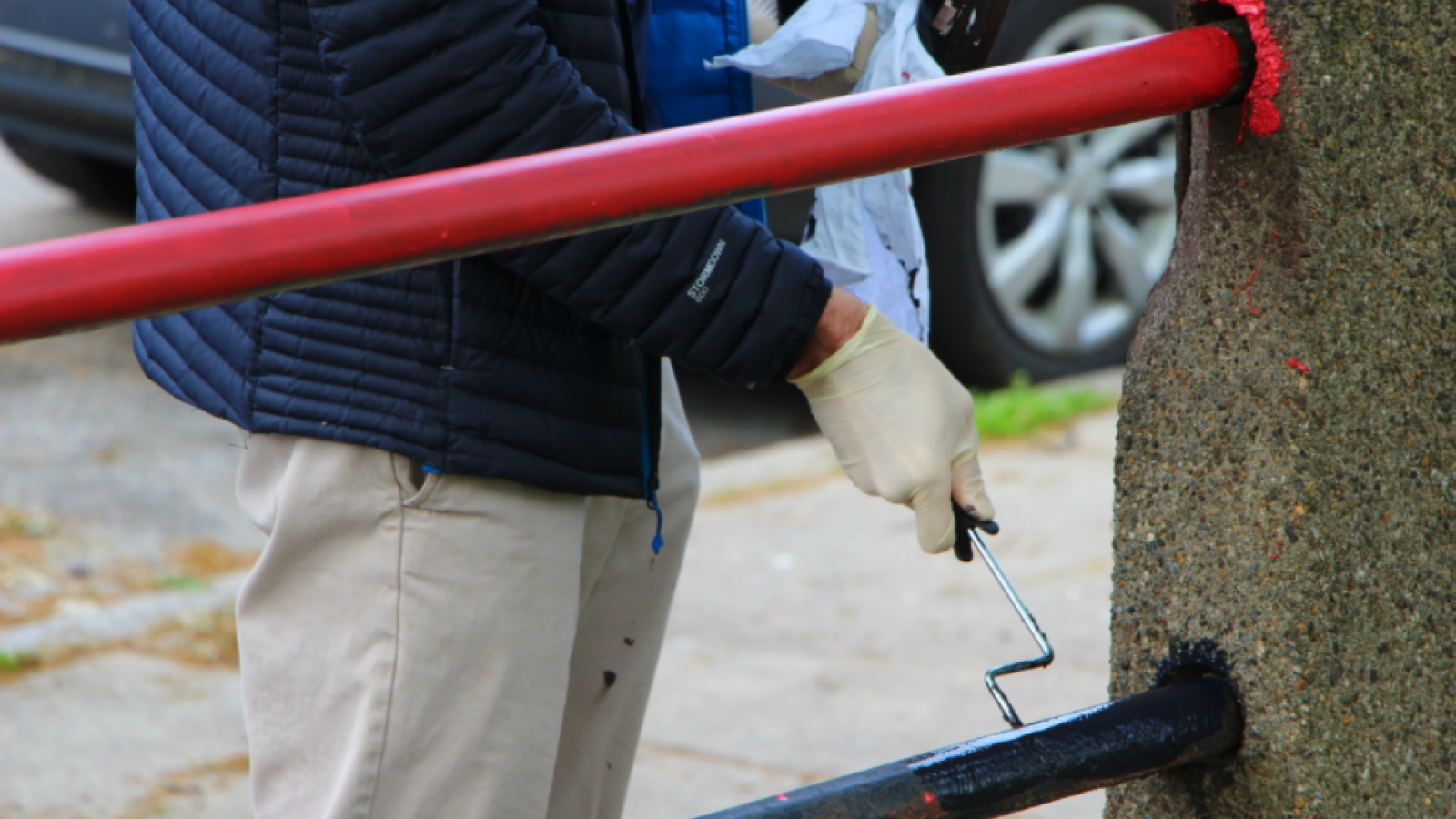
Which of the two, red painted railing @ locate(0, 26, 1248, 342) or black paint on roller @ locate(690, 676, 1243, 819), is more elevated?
red painted railing @ locate(0, 26, 1248, 342)

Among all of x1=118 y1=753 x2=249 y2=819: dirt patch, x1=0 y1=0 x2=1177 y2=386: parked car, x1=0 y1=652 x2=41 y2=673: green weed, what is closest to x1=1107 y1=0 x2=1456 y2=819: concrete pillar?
x1=118 y1=753 x2=249 y2=819: dirt patch

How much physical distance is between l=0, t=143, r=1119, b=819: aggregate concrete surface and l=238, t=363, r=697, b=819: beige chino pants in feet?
4.70

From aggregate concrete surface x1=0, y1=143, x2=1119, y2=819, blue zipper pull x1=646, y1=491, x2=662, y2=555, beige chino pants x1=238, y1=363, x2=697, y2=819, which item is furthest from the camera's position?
aggregate concrete surface x1=0, y1=143, x2=1119, y2=819

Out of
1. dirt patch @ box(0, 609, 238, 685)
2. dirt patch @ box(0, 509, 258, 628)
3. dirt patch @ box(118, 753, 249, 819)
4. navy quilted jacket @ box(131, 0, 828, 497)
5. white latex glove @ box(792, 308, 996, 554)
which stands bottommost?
dirt patch @ box(0, 509, 258, 628)

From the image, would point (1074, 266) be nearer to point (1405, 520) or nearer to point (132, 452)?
point (132, 452)

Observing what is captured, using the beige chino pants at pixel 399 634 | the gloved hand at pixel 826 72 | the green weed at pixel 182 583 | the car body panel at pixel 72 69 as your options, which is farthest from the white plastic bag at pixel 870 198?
the car body panel at pixel 72 69

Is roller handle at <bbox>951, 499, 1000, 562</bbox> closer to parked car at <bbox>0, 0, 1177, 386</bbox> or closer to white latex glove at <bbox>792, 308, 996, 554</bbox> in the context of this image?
white latex glove at <bbox>792, 308, 996, 554</bbox>

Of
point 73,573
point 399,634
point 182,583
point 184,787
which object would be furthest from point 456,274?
point 73,573

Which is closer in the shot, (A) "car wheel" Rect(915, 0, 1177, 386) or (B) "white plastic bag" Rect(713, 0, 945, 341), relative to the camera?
(B) "white plastic bag" Rect(713, 0, 945, 341)

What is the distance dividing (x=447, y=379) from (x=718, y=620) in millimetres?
2334

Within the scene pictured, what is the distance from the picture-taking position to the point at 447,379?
1.37m

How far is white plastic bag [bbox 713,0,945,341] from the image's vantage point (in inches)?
66.4

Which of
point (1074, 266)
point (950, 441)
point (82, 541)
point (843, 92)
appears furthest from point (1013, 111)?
point (1074, 266)

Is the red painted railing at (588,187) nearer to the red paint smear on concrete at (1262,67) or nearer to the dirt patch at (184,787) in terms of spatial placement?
the red paint smear on concrete at (1262,67)
